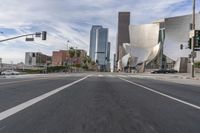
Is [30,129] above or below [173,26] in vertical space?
below

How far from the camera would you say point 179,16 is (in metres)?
145

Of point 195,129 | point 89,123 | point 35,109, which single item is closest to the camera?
point 195,129

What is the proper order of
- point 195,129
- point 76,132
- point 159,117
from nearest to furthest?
point 76,132 → point 195,129 → point 159,117

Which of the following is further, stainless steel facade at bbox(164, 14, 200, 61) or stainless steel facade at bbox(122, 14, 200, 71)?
stainless steel facade at bbox(122, 14, 200, 71)

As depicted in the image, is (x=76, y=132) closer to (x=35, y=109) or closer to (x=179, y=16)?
(x=35, y=109)

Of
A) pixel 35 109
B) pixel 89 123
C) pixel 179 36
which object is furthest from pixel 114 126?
pixel 179 36

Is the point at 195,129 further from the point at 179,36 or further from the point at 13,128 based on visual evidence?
the point at 179,36

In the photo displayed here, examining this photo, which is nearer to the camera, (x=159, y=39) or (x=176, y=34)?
(x=176, y=34)

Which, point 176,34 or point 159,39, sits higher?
point 176,34

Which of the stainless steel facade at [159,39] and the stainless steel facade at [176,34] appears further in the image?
the stainless steel facade at [159,39]

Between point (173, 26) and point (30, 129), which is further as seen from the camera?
point (173, 26)

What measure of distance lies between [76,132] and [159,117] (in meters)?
3.23

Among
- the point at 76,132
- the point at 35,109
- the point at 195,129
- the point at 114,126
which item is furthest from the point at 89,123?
the point at 35,109

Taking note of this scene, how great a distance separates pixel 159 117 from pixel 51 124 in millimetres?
3105
